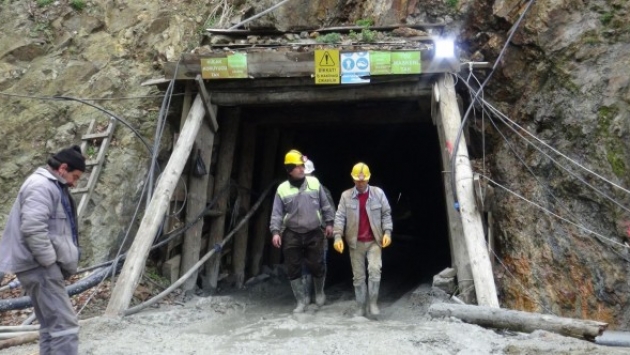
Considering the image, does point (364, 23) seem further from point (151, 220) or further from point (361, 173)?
point (151, 220)

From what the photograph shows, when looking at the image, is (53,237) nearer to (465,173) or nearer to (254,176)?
(465,173)

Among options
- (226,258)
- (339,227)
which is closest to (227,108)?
(226,258)

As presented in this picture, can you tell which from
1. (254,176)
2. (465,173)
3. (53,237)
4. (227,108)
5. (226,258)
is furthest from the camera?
(254,176)

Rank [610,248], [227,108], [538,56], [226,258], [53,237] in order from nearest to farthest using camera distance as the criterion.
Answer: [53,237]
[610,248]
[538,56]
[227,108]
[226,258]

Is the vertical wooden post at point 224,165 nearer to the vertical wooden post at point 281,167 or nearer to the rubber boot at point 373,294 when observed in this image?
the vertical wooden post at point 281,167

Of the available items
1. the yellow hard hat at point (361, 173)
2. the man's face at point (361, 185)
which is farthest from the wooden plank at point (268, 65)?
the man's face at point (361, 185)

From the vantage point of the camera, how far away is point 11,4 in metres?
10.3

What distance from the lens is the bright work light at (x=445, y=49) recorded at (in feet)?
24.7

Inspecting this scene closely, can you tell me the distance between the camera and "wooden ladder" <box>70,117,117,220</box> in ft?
26.4

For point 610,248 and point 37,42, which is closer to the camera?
point 610,248

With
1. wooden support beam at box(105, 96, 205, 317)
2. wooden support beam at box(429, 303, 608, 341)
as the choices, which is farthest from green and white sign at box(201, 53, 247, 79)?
wooden support beam at box(429, 303, 608, 341)

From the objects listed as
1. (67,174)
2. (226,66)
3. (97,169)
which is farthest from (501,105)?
(67,174)

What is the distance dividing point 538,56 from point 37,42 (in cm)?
787

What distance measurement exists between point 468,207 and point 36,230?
14.4ft
